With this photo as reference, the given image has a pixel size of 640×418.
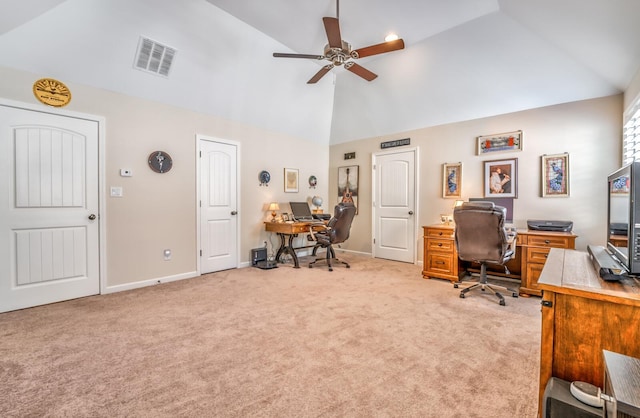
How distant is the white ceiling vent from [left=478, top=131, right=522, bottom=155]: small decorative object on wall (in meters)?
4.50

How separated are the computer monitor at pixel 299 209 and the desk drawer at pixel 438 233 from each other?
2.25 metres

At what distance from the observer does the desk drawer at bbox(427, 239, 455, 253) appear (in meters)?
4.09

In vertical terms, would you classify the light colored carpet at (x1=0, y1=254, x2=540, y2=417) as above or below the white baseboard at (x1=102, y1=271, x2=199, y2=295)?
below

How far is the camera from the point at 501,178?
424cm

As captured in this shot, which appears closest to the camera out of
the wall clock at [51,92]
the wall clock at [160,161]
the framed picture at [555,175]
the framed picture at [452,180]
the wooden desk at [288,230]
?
the wall clock at [51,92]

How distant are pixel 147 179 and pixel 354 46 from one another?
11.0 ft

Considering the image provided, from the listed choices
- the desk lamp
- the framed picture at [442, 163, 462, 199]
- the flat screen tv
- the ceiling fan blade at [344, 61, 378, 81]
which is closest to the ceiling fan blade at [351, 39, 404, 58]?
the ceiling fan blade at [344, 61, 378, 81]

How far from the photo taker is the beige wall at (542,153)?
3555 mm

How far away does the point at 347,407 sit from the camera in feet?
5.24

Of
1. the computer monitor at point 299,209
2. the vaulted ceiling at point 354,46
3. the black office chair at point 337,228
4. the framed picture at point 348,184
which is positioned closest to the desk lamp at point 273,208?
the computer monitor at point 299,209

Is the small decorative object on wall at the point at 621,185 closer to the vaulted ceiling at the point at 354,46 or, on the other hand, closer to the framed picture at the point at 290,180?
the vaulted ceiling at the point at 354,46

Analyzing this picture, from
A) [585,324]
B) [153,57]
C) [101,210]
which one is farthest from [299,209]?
[585,324]

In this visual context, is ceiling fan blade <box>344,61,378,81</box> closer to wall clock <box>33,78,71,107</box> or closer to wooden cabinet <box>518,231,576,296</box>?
wooden cabinet <box>518,231,576,296</box>

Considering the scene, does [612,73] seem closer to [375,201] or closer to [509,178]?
[509,178]
